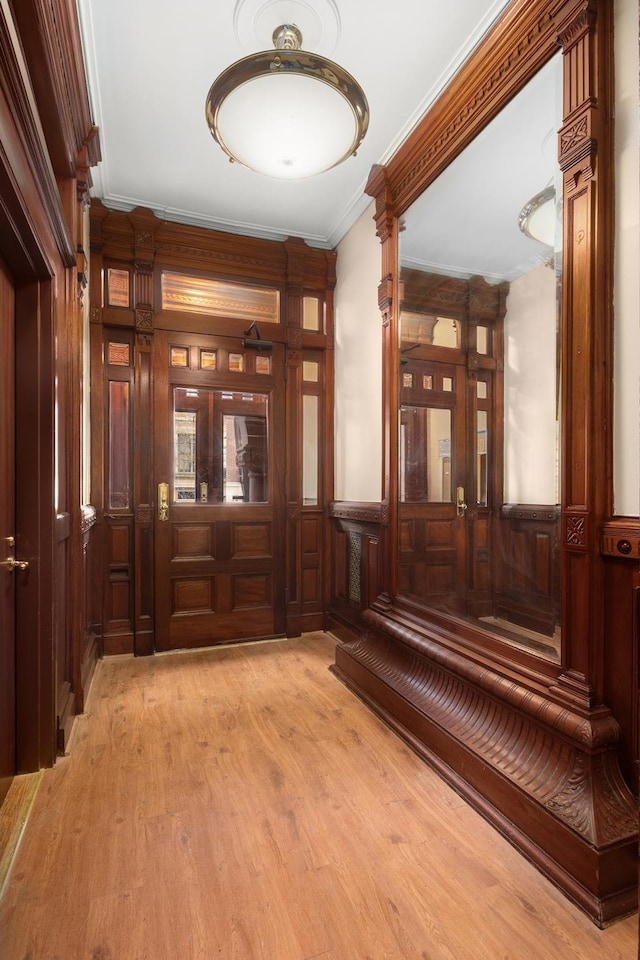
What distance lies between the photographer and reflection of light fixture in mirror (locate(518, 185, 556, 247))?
206cm

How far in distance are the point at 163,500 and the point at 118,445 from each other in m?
0.52

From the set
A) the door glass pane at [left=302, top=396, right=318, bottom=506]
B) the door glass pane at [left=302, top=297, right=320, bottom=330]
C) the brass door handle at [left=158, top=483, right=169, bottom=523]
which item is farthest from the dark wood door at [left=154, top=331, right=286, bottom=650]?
the door glass pane at [left=302, top=297, right=320, bottom=330]

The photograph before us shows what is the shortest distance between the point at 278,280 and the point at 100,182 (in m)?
1.43

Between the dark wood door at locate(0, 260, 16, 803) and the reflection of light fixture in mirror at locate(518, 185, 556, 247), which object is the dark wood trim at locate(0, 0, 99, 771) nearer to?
the dark wood door at locate(0, 260, 16, 803)

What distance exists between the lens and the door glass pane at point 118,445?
145 inches

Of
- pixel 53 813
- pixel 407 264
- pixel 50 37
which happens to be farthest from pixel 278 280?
pixel 53 813

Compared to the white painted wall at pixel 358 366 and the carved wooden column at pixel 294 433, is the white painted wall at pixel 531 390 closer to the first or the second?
the white painted wall at pixel 358 366

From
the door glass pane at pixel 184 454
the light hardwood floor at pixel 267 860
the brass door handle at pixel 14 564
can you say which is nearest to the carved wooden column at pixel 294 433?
the door glass pane at pixel 184 454

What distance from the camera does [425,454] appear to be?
125 inches

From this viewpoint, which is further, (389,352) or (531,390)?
(389,352)

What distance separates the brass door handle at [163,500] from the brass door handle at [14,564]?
1661 millimetres

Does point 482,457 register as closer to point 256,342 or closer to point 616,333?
point 616,333

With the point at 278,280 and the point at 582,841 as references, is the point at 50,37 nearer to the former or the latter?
the point at 278,280

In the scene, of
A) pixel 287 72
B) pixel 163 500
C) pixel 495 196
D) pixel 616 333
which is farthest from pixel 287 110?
pixel 163 500
